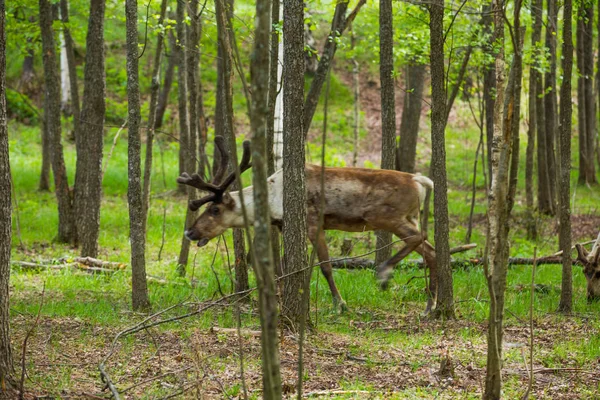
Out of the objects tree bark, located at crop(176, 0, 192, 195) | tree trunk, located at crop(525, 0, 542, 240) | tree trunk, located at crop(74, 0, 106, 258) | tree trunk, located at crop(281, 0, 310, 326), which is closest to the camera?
tree trunk, located at crop(281, 0, 310, 326)

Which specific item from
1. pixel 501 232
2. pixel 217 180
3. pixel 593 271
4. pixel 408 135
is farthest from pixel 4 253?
pixel 408 135

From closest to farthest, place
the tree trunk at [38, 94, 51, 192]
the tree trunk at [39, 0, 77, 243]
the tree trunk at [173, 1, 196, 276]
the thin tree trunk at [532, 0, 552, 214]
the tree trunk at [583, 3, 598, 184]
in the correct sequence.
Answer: the tree trunk at [173, 1, 196, 276], the tree trunk at [39, 0, 77, 243], the thin tree trunk at [532, 0, 552, 214], the tree trunk at [38, 94, 51, 192], the tree trunk at [583, 3, 598, 184]

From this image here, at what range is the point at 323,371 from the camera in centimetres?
692

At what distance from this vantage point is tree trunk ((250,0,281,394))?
370cm

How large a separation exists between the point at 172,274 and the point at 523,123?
1959cm

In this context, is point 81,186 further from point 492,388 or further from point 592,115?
point 592,115

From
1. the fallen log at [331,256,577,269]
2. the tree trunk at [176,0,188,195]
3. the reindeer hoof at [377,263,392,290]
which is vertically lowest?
the fallen log at [331,256,577,269]

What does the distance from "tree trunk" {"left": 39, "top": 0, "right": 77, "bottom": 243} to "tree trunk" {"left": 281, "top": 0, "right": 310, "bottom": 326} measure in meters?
7.51

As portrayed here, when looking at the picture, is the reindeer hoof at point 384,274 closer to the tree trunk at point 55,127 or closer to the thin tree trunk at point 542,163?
the tree trunk at point 55,127

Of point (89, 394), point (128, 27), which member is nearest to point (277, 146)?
point (128, 27)

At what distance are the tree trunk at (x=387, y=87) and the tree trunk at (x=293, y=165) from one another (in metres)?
3.11

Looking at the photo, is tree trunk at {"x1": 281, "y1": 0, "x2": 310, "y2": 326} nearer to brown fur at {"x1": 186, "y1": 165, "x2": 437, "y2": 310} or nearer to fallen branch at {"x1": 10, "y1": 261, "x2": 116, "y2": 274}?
brown fur at {"x1": 186, "y1": 165, "x2": 437, "y2": 310}

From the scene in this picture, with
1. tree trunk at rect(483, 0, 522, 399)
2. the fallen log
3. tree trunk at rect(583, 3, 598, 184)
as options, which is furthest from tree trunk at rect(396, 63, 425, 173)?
tree trunk at rect(483, 0, 522, 399)

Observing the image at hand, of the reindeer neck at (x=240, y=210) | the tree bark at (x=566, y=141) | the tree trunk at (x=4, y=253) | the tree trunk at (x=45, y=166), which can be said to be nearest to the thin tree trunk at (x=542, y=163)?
the tree bark at (x=566, y=141)
